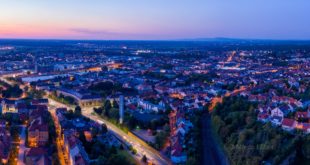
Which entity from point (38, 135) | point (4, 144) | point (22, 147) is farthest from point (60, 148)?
point (4, 144)

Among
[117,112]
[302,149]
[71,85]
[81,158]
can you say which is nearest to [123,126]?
[117,112]

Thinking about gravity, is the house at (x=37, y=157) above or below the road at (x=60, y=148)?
above

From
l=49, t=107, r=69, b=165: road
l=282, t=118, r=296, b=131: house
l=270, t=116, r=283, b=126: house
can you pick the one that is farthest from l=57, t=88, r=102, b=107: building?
l=282, t=118, r=296, b=131: house

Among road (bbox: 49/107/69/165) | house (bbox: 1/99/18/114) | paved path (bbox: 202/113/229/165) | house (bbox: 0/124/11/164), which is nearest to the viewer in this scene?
house (bbox: 0/124/11/164)

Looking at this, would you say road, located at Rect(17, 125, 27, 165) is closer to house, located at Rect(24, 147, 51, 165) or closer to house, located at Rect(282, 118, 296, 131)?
house, located at Rect(24, 147, 51, 165)

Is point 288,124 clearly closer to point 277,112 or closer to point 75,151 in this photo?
point 277,112

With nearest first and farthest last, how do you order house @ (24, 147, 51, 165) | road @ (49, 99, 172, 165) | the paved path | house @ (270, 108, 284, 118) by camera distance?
house @ (24, 147, 51, 165), the paved path, road @ (49, 99, 172, 165), house @ (270, 108, 284, 118)

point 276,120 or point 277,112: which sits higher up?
point 277,112

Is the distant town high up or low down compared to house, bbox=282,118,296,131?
down

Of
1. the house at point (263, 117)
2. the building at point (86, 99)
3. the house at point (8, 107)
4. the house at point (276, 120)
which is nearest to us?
the house at point (276, 120)

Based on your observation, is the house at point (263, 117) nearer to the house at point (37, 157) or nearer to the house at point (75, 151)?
the house at point (75, 151)

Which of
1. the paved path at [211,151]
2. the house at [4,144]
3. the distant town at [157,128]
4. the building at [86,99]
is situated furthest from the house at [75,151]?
the building at [86,99]

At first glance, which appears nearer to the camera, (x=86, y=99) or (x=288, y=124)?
(x=288, y=124)
